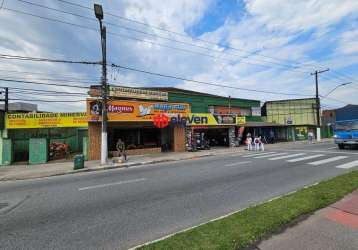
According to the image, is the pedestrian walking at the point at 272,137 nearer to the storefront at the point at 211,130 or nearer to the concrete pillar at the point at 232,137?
the storefront at the point at 211,130

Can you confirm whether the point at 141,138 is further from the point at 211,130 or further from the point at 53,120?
the point at 211,130

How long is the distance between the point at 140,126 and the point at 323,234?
20162mm

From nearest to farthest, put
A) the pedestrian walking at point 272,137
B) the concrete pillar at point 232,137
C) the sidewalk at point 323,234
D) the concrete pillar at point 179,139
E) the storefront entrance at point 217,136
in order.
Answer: the sidewalk at point 323,234, the concrete pillar at point 179,139, the concrete pillar at point 232,137, the storefront entrance at point 217,136, the pedestrian walking at point 272,137

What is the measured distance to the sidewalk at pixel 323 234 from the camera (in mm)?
3829

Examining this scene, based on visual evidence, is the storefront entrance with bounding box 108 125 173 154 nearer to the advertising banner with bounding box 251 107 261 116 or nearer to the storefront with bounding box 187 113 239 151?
the storefront with bounding box 187 113 239 151

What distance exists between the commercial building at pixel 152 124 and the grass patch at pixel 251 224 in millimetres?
15907

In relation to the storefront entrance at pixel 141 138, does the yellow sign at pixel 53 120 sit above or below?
above

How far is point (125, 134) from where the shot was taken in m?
23.5

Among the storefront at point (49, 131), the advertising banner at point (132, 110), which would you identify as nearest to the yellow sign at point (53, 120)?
the storefront at point (49, 131)

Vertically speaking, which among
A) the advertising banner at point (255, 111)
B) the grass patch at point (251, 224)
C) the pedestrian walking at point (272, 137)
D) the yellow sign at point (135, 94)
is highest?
the yellow sign at point (135, 94)

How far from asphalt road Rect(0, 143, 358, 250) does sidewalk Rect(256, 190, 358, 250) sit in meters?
1.71

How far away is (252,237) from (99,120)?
57.1ft

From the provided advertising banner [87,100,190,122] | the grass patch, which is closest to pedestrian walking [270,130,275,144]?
advertising banner [87,100,190,122]

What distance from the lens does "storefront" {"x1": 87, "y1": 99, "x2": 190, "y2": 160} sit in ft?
64.8
